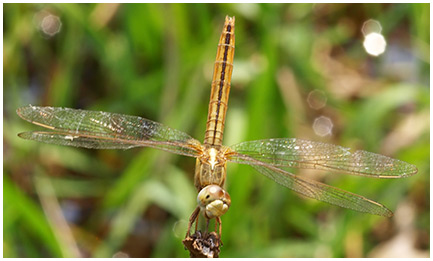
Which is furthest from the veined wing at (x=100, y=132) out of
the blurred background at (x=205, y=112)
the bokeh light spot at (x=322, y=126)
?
the bokeh light spot at (x=322, y=126)

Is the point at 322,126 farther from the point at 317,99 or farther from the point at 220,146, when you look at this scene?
the point at 220,146

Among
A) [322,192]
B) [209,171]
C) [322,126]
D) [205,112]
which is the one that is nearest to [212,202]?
[209,171]

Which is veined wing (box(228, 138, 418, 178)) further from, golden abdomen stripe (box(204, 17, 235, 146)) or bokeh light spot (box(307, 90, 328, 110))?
bokeh light spot (box(307, 90, 328, 110))

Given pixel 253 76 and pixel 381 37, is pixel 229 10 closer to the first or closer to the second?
pixel 253 76

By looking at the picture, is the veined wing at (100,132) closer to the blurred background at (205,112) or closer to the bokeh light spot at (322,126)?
the blurred background at (205,112)

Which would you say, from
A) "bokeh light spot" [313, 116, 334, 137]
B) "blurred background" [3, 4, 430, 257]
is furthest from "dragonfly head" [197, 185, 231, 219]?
"bokeh light spot" [313, 116, 334, 137]

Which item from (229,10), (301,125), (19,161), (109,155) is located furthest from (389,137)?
(19,161)
